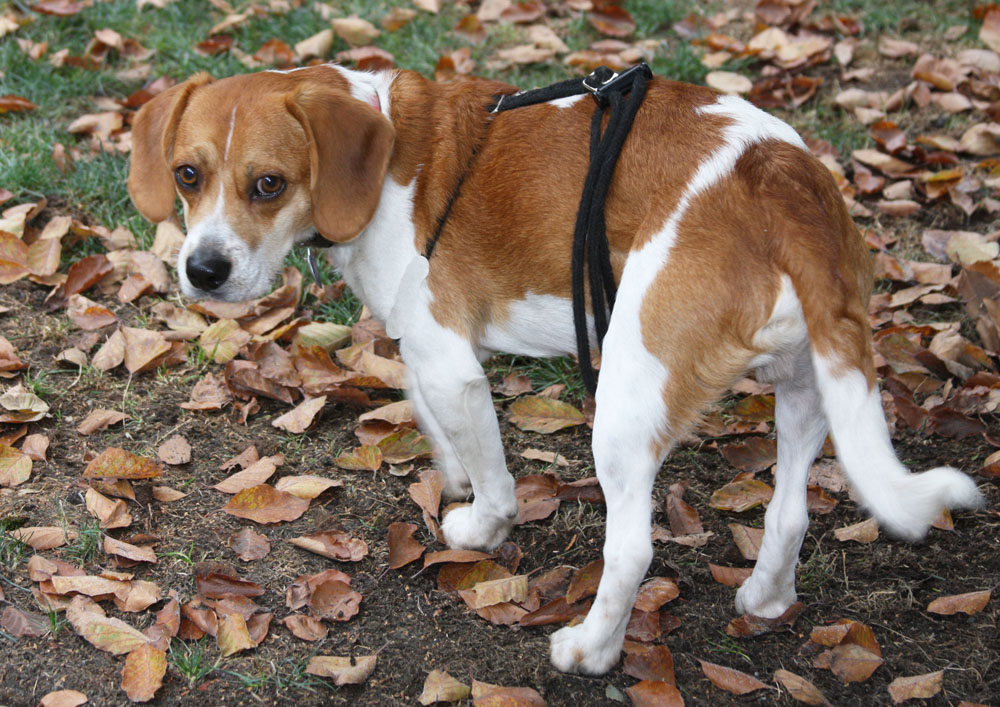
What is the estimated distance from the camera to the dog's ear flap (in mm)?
2881

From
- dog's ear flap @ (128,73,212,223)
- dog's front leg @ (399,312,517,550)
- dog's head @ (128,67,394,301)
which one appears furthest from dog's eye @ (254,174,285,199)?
dog's front leg @ (399,312,517,550)

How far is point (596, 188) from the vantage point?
2.52m

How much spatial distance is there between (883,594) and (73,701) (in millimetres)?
2191

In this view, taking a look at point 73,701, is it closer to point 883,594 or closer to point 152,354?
point 152,354

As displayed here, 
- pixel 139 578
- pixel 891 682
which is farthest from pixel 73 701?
pixel 891 682

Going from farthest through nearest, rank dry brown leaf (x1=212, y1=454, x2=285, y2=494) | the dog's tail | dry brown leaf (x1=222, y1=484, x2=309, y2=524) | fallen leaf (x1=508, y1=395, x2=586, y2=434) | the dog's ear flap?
1. fallen leaf (x1=508, y1=395, x2=586, y2=434)
2. dry brown leaf (x1=212, y1=454, x2=285, y2=494)
3. dry brown leaf (x1=222, y1=484, x2=309, y2=524)
4. the dog's ear flap
5. the dog's tail

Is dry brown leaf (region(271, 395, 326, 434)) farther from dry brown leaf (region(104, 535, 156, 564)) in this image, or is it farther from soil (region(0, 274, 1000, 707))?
dry brown leaf (region(104, 535, 156, 564))

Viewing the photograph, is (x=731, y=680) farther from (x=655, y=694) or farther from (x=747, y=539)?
(x=747, y=539)

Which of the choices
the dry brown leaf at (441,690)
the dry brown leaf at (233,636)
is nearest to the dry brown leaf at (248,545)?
the dry brown leaf at (233,636)

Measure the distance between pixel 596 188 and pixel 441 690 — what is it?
1.32 metres

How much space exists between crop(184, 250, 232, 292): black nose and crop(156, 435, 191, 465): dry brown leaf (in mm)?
894

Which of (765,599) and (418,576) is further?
(418,576)

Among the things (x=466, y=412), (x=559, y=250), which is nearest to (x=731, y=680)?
(x=466, y=412)

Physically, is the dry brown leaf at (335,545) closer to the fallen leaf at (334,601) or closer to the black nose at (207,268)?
the fallen leaf at (334,601)
